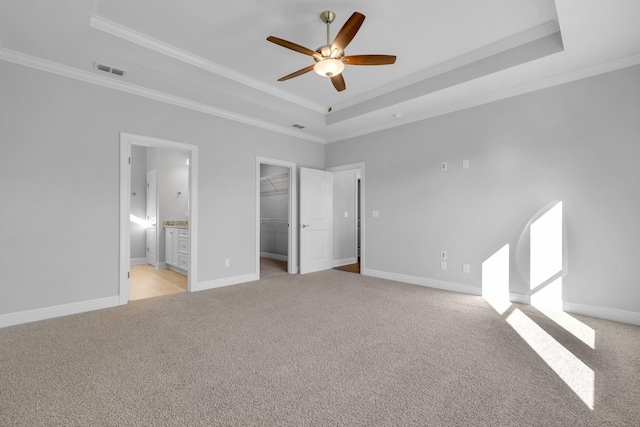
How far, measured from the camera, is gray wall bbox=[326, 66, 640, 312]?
3.05 m

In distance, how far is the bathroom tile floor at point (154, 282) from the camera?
4176 mm

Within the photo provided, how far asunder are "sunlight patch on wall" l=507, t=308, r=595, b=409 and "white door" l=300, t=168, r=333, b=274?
337 centimetres

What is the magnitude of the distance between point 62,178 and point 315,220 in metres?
3.77

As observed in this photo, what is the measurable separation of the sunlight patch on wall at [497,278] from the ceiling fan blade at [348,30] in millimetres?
3165

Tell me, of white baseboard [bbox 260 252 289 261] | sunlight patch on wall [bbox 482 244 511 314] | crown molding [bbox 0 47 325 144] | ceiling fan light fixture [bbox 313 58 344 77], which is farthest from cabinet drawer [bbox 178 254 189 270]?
sunlight patch on wall [bbox 482 244 511 314]

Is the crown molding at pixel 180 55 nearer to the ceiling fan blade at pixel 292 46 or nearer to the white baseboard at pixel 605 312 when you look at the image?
the ceiling fan blade at pixel 292 46

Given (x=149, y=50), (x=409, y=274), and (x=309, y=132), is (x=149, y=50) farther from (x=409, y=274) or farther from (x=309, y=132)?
(x=409, y=274)

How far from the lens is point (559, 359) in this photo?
2219 millimetres

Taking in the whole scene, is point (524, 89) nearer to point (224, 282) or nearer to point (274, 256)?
point (224, 282)

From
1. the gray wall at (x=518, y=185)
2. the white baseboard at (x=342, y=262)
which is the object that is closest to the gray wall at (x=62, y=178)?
the gray wall at (x=518, y=185)

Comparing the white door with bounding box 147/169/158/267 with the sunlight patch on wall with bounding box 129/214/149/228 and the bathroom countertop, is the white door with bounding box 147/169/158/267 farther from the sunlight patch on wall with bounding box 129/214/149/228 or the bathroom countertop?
the bathroom countertop

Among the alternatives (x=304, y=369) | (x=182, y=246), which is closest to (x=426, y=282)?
(x=304, y=369)

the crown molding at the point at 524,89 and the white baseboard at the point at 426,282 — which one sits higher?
the crown molding at the point at 524,89

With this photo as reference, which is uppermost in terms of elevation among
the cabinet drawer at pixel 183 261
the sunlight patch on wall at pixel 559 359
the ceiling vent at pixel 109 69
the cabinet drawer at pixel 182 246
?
the ceiling vent at pixel 109 69
